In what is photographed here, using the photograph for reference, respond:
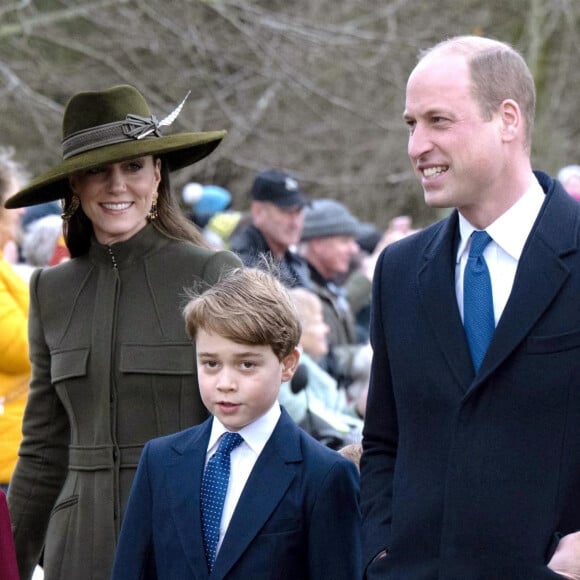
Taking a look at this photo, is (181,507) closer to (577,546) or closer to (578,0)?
(577,546)

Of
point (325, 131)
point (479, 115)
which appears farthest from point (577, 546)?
point (325, 131)

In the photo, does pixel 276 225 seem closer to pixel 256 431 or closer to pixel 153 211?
pixel 153 211

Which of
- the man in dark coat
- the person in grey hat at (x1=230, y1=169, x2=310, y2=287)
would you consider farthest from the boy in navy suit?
the person in grey hat at (x1=230, y1=169, x2=310, y2=287)

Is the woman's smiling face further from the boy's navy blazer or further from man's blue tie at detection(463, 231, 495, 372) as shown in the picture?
man's blue tie at detection(463, 231, 495, 372)

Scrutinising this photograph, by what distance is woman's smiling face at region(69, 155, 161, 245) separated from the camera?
4500 mm

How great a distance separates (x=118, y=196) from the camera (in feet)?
14.8

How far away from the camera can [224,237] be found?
10320 mm

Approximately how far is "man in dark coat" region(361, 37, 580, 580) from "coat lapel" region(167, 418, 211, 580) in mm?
455

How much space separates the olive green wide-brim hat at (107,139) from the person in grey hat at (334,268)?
3.80m

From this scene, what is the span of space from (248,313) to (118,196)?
0.74 meters

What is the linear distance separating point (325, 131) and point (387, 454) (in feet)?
42.3

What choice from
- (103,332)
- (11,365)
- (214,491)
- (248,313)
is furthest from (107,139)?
(11,365)

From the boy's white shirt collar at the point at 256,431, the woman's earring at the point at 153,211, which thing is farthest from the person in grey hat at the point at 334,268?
the boy's white shirt collar at the point at 256,431

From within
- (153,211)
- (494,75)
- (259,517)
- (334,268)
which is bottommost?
(259,517)
